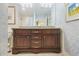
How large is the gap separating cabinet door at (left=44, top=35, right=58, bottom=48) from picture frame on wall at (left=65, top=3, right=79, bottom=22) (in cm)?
31

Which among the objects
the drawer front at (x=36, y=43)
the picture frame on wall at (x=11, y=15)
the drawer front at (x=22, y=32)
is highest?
the picture frame on wall at (x=11, y=15)

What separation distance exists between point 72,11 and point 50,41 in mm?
501

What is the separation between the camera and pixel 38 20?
70.0 inches

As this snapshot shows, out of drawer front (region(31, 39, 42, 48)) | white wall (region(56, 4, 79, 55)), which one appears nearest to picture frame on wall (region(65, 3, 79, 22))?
white wall (region(56, 4, 79, 55))

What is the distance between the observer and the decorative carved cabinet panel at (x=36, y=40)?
1.75 meters

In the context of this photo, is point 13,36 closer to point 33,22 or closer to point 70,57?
point 33,22

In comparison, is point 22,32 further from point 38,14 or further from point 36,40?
point 38,14

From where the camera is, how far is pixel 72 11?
171cm

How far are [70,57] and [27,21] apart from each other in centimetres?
74

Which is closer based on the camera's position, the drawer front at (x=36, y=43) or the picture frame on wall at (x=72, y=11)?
the picture frame on wall at (x=72, y=11)

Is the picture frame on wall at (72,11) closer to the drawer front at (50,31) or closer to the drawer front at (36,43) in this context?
the drawer front at (50,31)

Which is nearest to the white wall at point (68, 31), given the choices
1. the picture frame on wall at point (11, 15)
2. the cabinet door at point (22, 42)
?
the cabinet door at point (22, 42)

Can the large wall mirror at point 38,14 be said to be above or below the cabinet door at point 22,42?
above

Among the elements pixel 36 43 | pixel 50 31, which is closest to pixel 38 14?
pixel 50 31
